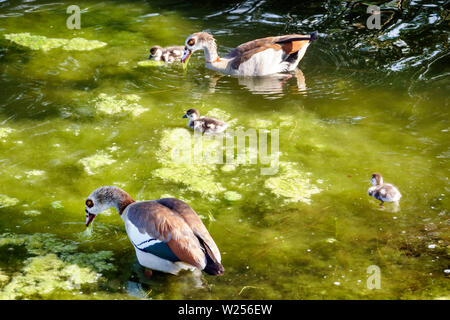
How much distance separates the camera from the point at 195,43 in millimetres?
8805

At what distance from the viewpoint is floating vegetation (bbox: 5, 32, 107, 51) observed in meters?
9.24

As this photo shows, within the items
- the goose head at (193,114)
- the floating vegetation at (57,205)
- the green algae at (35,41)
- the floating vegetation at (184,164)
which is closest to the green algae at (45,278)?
the floating vegetation at (57,205)

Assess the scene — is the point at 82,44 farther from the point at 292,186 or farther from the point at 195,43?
the point at 292,186

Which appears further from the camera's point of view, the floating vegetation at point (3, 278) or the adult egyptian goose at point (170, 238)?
the floating vegetation at point (3, 278)

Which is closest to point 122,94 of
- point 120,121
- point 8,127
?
point 120,121

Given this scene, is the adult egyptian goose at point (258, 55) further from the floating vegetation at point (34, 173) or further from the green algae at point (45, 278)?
the green algae at point (45, 278)

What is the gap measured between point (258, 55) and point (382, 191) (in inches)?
147

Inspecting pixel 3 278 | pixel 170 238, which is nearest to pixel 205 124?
pixel 170 238

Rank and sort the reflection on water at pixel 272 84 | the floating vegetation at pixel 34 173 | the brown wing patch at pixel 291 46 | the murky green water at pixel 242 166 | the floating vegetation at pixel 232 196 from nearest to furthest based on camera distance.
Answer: the murky green water at pixel 242 166 → the floating vegetation at pixel 232 196 → the floating vegetation at pixel 34 173 → the reflection on water at pixel 272 84 → the brown wing patch at pixel 291 46

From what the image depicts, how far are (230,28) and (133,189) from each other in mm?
5073

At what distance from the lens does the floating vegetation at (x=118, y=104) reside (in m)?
7.41

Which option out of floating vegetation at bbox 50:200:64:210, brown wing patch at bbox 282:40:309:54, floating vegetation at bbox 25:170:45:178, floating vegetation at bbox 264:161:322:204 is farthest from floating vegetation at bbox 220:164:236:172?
brown wing patch at bbox 282:40:309:54

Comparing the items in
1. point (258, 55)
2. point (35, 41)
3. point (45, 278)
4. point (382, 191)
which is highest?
point (35, 41)

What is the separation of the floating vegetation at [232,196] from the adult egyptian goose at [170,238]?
97 centimetres
